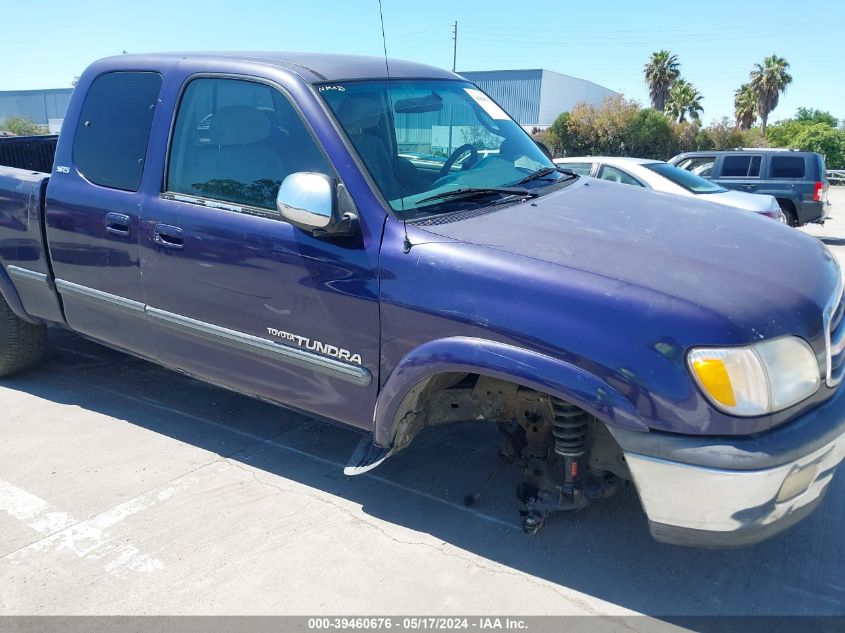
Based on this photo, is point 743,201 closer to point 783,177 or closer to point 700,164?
point 783,177

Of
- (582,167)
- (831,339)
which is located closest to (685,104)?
(582,167)

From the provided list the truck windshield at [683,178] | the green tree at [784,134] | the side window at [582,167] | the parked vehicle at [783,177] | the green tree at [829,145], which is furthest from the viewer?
the green tree at [784,134]

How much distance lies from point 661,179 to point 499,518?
6941mm

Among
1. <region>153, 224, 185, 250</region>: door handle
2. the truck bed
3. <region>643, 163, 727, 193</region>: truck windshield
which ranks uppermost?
the truck bed

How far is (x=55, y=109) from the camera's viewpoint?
171 ft

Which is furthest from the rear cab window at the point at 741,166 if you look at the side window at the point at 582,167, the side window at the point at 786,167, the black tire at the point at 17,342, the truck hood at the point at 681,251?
the black tire at the point at 17,342

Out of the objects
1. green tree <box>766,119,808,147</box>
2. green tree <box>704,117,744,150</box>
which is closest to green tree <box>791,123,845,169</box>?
green tree <box>766,119,808,147</box>

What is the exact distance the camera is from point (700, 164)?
15531 mm

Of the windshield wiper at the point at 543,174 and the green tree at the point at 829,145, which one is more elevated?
the windshield wiper at the point at 543,174

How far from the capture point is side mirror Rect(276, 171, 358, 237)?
2.75 metres

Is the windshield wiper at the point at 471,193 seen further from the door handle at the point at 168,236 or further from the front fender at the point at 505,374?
the door handle at the point at 168,236

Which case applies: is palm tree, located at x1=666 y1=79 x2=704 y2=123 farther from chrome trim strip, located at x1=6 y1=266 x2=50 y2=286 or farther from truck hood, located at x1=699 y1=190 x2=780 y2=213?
chrome trim strip, located at x1=6 y1=266 x2=50 y2=286

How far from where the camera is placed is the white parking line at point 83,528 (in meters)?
2.91

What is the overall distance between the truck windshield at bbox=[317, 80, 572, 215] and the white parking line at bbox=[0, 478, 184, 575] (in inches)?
72.6
